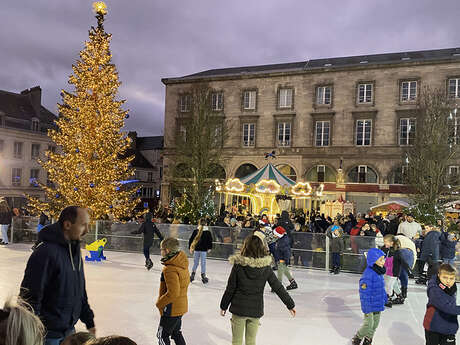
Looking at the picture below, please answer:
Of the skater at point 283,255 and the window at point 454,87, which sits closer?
the skater at point 283,255

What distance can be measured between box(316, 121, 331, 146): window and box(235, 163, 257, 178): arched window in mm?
5508

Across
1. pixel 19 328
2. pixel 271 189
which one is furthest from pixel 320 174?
pixel 19 328

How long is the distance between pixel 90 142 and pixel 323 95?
67.4ft

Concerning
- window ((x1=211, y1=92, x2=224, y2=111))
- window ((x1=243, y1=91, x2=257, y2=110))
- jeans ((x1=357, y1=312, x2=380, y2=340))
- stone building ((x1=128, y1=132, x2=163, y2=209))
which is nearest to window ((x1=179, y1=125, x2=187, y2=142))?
window ((x1=211, y1=92, x2=224, y2=111))

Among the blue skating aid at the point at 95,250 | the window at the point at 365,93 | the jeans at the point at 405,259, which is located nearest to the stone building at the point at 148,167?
the window at the point at 365,93

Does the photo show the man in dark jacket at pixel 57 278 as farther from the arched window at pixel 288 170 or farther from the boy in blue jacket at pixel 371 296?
the arched window at pixel 288 170

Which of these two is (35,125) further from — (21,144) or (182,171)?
(182,171)

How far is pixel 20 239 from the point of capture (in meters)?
15.1

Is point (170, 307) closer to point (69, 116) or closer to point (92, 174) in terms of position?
point (92, 174)

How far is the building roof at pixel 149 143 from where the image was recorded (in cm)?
5224

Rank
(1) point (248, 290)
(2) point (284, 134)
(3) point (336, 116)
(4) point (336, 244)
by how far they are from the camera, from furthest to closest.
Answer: (2) point (284, 134) < (3) point (336, 116) < (4) point (336, 244) < (1) point (248, 290)

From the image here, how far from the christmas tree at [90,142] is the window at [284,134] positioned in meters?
18.2

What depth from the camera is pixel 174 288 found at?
4.29m

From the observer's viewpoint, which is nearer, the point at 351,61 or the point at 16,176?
the point at 351,61
